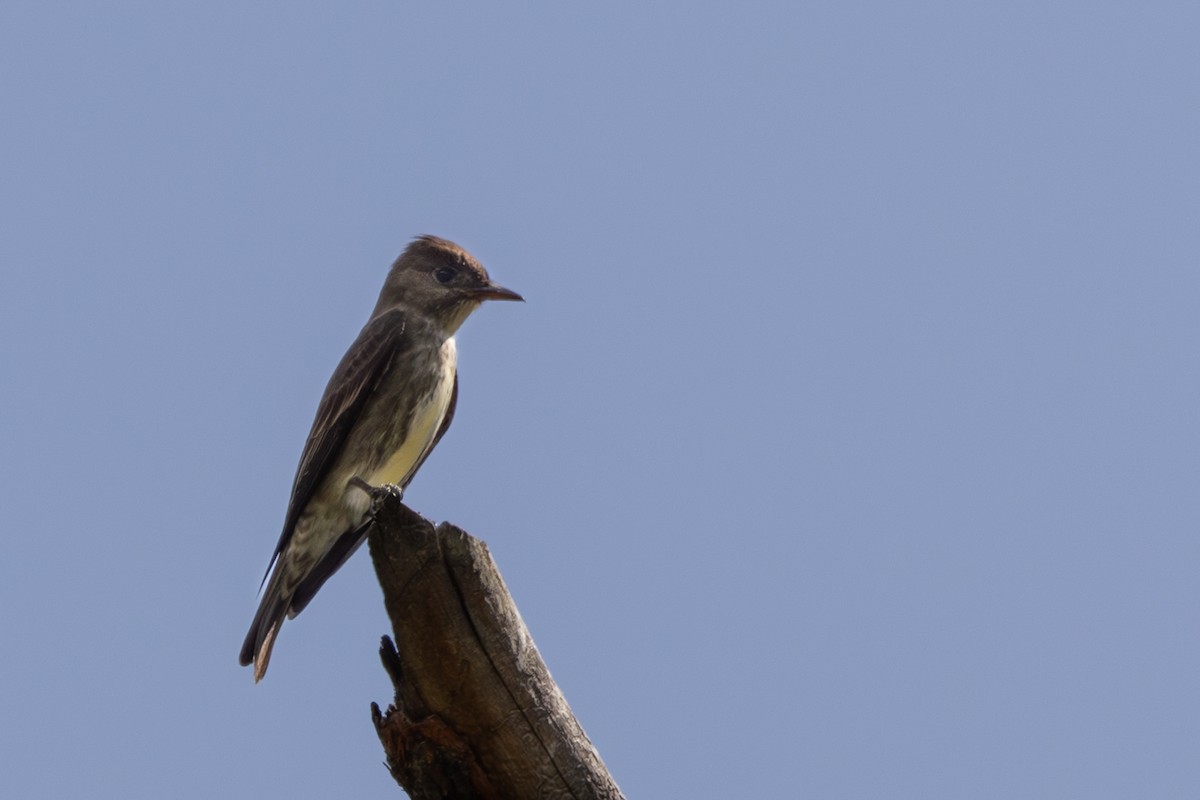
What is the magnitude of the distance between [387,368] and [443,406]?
1.21 ft

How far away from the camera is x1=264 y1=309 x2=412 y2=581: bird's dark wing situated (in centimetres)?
700

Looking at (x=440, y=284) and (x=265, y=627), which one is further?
(x=440, y=284)

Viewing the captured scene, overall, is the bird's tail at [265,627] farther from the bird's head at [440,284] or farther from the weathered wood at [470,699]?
the weathered wood at [470,699]

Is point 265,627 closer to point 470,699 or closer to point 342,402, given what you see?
point 342,402

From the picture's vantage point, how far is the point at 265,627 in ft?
21.5

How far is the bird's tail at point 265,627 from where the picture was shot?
639cm

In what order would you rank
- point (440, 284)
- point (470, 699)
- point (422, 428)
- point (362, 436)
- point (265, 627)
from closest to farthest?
point (470, 699), point (265, 627), point (362, 436), point (422, 428), point (440, 284)

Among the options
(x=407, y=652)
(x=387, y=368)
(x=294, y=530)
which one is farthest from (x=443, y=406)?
(x=407, y=652)

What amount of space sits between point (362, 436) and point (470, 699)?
286 centimetres

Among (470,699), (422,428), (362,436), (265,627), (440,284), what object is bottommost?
(470,699)

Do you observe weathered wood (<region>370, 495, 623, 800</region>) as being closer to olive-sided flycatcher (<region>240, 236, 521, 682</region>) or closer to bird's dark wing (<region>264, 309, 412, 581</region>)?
olive-sided flycatcher (<region>240, 236, 521, 682</region>)

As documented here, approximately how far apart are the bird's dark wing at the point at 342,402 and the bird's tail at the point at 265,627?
0.39ft

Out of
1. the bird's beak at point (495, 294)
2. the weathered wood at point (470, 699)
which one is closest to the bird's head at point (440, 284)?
the bird's beak at point (495, 294)

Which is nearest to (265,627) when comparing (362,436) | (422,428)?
(362,436)
